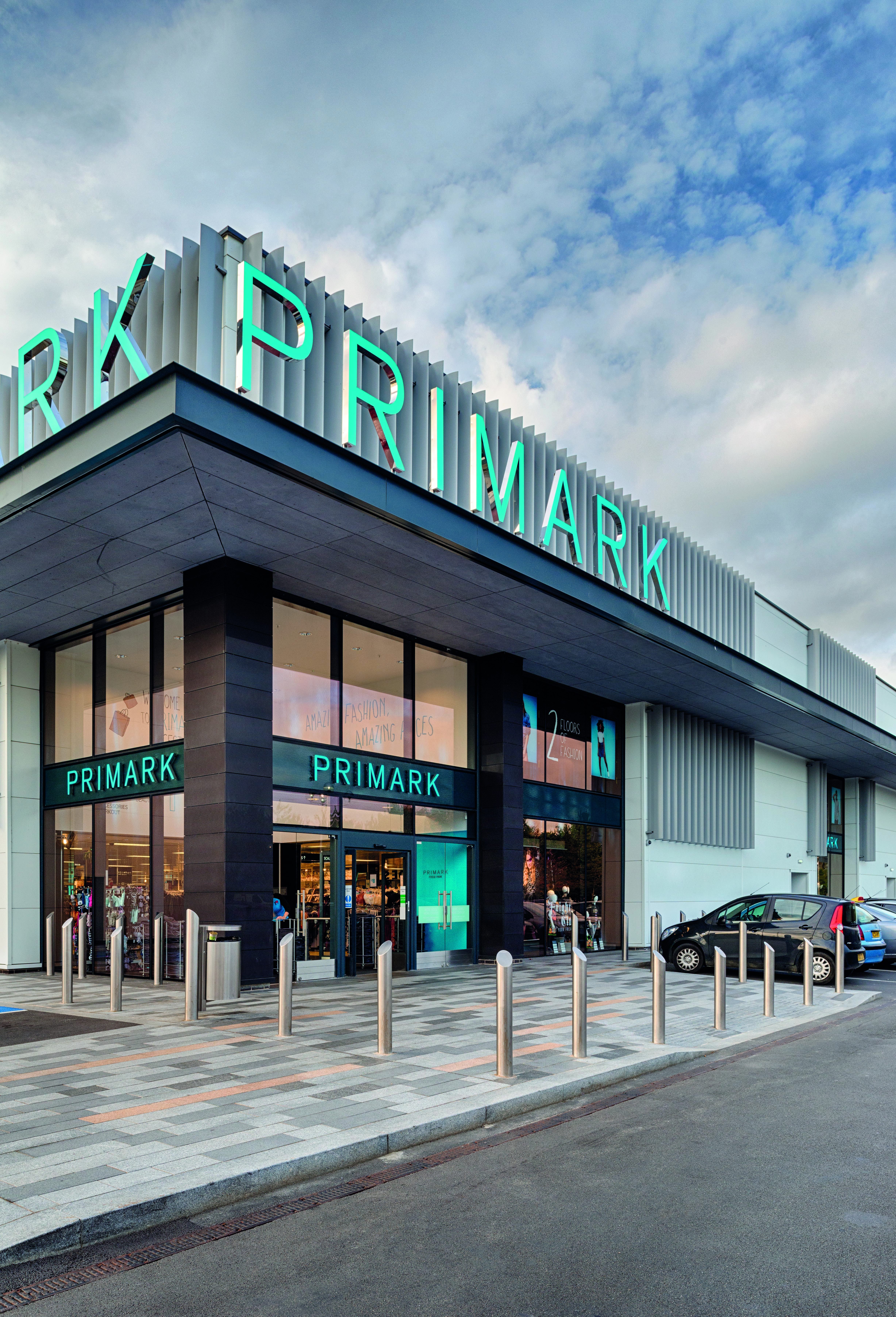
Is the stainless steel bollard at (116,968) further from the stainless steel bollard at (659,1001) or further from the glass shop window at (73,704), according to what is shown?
the glass shop window at (73,704)

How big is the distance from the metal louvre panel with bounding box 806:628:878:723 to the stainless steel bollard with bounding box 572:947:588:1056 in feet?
67.8

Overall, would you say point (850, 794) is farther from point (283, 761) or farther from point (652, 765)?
point (283, 761)

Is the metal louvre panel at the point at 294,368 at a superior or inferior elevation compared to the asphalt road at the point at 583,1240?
superior

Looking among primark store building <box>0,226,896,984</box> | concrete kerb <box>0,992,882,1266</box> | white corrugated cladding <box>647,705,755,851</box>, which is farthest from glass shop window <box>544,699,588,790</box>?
concrete kerb <box>0,992,882,1266</box>

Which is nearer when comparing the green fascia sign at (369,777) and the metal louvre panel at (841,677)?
the green fascia sign at (369,777)

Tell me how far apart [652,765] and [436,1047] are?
53.3 feet

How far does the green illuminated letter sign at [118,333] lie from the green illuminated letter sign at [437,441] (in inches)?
162

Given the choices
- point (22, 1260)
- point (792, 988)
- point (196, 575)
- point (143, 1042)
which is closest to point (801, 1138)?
point (22, 1260)

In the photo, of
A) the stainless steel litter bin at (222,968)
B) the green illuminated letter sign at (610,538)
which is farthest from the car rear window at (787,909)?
the stainless steel litter bin at (222,968)

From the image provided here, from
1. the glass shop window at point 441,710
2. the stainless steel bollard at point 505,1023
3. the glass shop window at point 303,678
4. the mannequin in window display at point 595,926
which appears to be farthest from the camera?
the mannequin in window display at point 595,926

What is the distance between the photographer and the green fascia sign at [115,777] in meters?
15.6

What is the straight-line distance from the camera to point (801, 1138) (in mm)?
6770

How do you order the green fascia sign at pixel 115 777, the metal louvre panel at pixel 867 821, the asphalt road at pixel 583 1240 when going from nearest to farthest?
the asphalt road at pixel 583 1240, the green fascia sign at pixel 115 777, the metal louvre panel at pixel 867 821

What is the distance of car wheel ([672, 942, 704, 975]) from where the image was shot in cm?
1783
